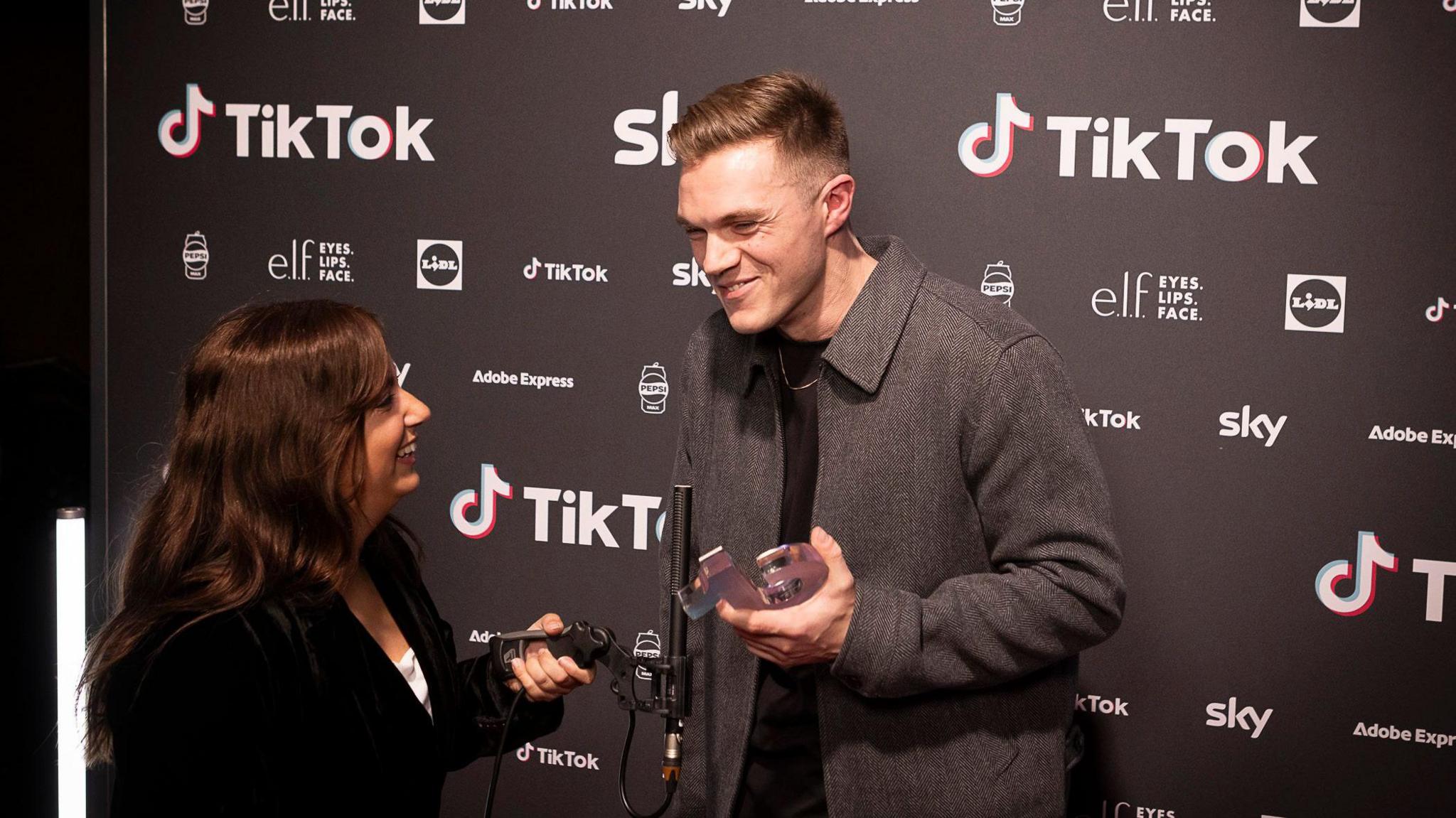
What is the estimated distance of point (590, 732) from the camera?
9.61 feet

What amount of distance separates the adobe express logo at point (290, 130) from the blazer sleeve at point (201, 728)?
5.61ft

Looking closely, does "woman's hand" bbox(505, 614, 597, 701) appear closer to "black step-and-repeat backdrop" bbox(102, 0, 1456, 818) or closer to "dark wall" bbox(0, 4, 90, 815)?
Result: "black step-and-repeat backdrop" bbox(102, 0, 1456, 818)

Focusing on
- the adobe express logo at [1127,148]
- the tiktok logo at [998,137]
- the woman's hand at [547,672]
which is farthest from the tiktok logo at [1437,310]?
the woman's hand at [547,672]

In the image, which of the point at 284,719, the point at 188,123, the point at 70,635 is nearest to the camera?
the point at 284,719

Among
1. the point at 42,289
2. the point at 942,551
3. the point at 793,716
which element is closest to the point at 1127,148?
the point at 942,551

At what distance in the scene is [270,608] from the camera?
4.86ft

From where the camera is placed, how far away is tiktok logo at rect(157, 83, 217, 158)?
304 cm

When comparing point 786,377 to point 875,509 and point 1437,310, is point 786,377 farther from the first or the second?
point 1437,310

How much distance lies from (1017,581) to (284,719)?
90 centimetres

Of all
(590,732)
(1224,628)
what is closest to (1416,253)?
(1224,628)

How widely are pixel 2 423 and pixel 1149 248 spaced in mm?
2931

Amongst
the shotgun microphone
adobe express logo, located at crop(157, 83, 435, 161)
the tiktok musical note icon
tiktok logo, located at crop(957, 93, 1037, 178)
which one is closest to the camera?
the shotgun microphone

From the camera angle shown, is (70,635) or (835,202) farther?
(70,635)

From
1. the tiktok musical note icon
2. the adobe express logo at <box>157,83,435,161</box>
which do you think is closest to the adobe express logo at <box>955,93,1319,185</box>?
the tiktok musical note icon
